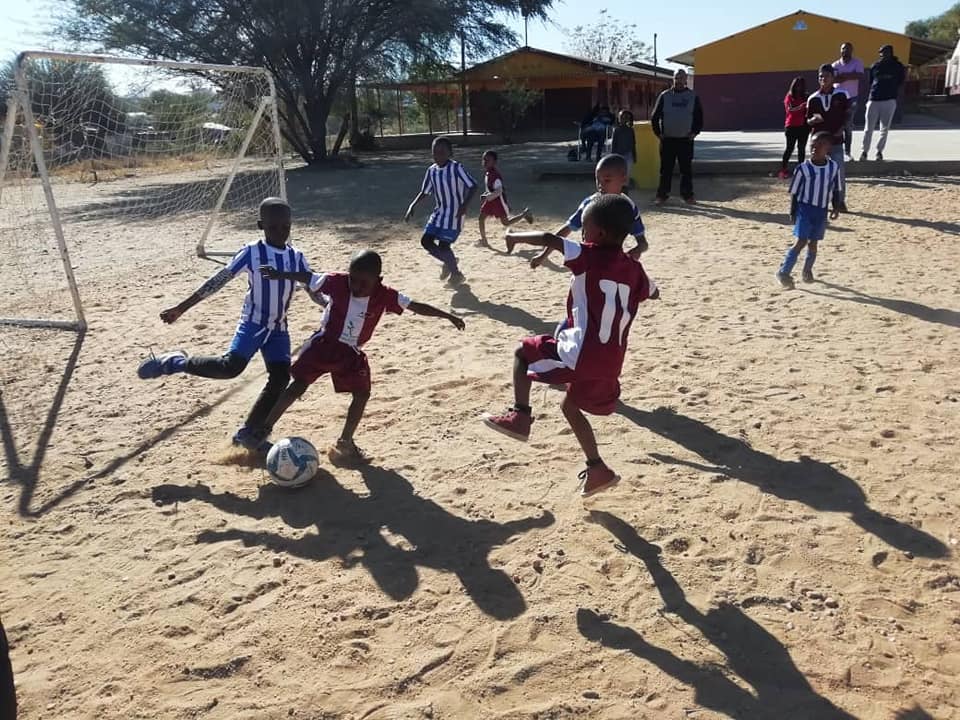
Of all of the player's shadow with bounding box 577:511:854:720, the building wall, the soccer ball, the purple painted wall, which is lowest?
the player's shadow with bounding box 577:511:854:720

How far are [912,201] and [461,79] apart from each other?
2275 centimetres

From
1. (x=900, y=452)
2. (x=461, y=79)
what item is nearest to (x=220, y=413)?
(x=900, y=452)

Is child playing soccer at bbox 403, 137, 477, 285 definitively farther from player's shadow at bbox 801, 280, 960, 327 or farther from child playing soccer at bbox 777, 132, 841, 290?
player's shadow at bbox 801, 280, 960, 327

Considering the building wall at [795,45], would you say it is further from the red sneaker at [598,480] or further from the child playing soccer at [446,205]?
the red sneaker at [598,480]

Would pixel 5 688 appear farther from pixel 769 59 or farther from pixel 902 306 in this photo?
pixel 769 59

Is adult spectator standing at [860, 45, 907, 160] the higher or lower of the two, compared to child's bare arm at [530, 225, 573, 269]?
higher

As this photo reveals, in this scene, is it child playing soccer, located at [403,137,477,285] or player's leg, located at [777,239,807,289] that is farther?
child playing soccer, located at [403,137,477,285]

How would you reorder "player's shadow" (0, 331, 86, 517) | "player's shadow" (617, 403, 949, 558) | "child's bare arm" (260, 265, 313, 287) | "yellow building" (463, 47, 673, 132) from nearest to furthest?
"player's shadow" (617, 403, 949, 558)
"player's shadow" (0, 331, 86, 517)
"child's bare arm" (260, 265, 313, 287)
"yellow building" (463, 47, 673, 132)

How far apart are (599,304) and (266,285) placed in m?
2.04

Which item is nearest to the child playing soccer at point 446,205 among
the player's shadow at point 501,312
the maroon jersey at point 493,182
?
the player's shadow at point 501,312

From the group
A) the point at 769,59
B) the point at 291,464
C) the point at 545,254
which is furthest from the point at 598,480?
the point at 769,59

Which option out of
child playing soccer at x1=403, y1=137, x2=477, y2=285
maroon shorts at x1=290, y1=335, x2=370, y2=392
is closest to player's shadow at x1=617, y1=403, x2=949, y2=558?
maroon shorts at x1=290, y1=335, x2=370, y2=392

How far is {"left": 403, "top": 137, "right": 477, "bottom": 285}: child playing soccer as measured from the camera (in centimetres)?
786

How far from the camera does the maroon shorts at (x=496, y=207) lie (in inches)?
370
